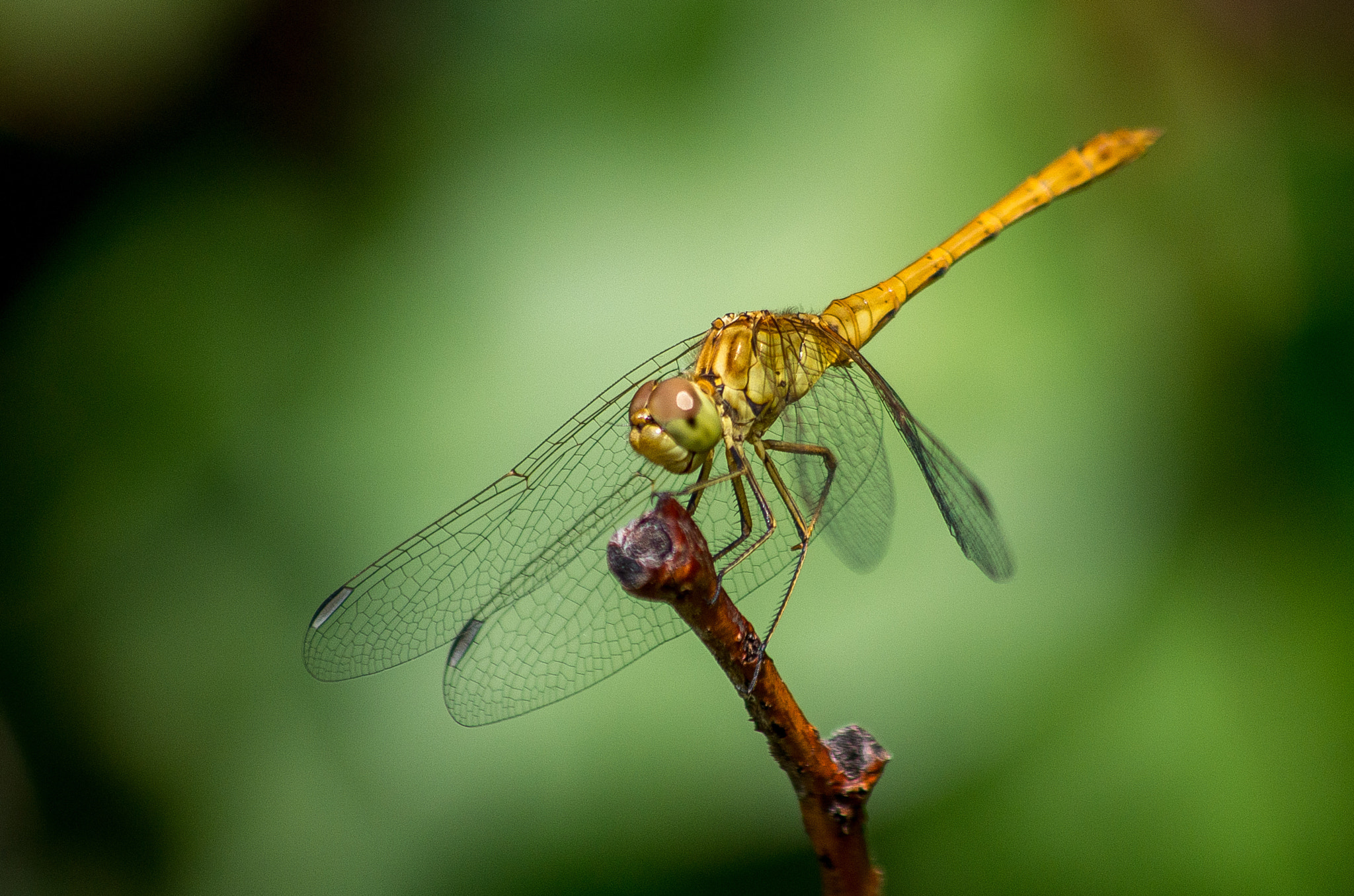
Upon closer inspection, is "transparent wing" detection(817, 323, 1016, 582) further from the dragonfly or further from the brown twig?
the brown twig

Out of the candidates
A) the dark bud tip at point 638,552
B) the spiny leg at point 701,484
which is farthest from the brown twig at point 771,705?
the spiny leg at point 701,484

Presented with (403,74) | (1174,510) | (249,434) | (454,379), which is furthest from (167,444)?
(1174,510)

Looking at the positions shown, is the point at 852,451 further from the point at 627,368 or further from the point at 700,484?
the point at 627,368

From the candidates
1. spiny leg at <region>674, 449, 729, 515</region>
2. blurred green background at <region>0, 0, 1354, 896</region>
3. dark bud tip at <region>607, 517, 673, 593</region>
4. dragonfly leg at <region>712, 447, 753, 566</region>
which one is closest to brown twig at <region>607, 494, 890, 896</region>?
dark bud tip at <region>607, 517, 673, 593</region>

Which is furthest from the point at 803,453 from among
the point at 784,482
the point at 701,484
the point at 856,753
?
the point at 856,753

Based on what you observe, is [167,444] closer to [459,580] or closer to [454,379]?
[454,379]
